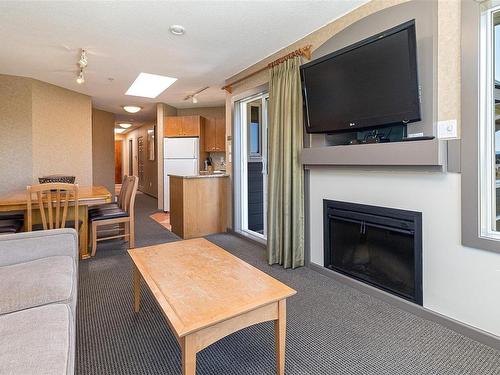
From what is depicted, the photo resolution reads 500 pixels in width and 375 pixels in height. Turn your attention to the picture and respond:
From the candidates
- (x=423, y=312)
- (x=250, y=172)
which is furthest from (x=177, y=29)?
(x=423, y=312)

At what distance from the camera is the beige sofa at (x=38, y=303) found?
955mm

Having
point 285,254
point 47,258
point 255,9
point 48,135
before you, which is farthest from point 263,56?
point 48,135

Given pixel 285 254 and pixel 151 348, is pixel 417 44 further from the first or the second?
pixel 151 348

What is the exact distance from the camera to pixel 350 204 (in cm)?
259

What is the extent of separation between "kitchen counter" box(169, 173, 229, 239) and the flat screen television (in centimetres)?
213

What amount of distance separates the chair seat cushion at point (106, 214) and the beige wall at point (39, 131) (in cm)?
197

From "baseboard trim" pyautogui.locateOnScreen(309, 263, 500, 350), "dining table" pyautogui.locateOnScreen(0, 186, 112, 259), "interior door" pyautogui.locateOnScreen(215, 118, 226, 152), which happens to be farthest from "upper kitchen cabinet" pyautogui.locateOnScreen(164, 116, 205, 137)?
"baseboard trim" pyautogui.locateOnScreen(309, 263, 500, 350)

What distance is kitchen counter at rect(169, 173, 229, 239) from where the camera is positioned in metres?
4.29

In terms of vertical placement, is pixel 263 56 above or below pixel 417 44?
above

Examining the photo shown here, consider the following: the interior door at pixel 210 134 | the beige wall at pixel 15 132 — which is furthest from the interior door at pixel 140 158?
the beige wall at pixel 15 132

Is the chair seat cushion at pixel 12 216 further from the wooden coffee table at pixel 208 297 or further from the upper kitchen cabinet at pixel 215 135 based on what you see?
the upper kitchen cabinet at pixel 215 135

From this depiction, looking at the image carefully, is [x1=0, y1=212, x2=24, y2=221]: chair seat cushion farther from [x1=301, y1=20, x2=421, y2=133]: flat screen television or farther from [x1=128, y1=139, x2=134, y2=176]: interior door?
[x1=128, y1=139, x2=134, y2=176]: interior door

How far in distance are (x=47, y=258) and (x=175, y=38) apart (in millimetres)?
2455

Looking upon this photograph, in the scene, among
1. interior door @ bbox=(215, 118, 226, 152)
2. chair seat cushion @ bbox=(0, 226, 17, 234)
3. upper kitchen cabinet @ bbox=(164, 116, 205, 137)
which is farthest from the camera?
interior door @ bbox=(215, 118, 226, 152)
